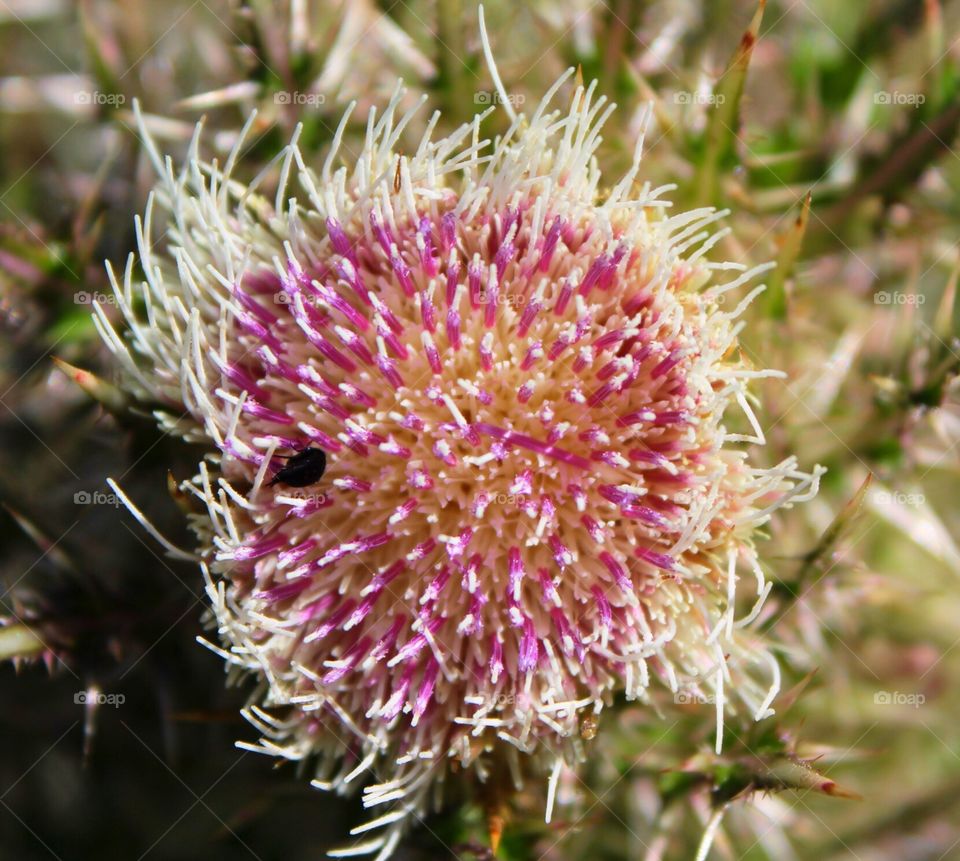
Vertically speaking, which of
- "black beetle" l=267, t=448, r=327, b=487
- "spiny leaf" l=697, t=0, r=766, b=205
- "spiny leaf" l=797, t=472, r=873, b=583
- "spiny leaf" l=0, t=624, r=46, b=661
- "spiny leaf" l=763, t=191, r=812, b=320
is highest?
"spiny leaf" l=697, t=0, r=766, b=205

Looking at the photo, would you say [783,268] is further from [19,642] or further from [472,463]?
Answer: [19,642]

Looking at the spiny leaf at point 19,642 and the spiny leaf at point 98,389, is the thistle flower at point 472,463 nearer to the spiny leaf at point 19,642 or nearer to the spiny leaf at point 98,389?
the spiny leaf at point 98,389

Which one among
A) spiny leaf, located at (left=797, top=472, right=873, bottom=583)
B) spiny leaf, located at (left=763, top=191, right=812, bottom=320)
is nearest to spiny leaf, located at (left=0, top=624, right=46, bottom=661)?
spiny leaf, located at (left=797, top=472, right=873, bottom=583)

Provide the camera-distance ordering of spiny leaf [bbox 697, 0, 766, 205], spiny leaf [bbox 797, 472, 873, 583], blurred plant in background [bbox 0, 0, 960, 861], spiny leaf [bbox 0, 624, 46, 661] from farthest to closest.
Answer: blurred plant in background [bbox 0, 0, 960, 861] < spiny leaf [bbox 0, 624, 46, 661] < spiny leaf [bbox 697, 0, 766, 205] < spiny leaf [bbox 797, 472, 873, 583]

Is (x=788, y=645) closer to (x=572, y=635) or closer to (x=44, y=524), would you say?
(x=572, y=635)

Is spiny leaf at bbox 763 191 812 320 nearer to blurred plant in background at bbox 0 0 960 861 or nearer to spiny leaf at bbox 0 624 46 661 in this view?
blurred plant in background at bbox 0 0 960 861
